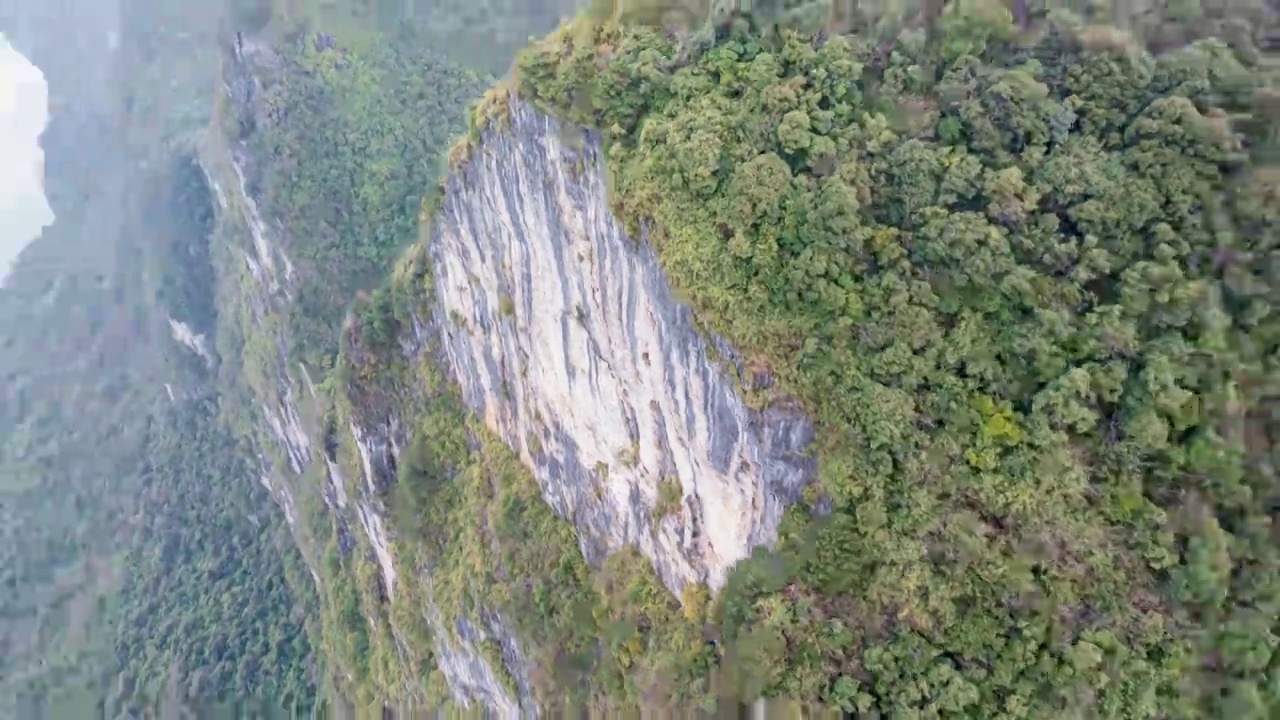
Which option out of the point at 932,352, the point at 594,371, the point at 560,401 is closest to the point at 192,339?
the point at 560,401

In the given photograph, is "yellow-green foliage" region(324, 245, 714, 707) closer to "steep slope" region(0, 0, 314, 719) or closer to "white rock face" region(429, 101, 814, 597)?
"white rock face" region(429, 101, 814, 597)

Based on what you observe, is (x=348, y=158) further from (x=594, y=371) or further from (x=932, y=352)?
(x=932, y=352)

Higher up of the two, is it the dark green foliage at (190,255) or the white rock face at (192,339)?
the dark green foliage at (190,255)

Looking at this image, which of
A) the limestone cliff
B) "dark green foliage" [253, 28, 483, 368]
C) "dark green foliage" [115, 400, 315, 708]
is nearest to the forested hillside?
the limestone cliff

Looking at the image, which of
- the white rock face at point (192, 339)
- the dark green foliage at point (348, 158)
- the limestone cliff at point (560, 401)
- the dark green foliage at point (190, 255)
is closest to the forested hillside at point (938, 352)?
the limestone cliff at point (560, 401)

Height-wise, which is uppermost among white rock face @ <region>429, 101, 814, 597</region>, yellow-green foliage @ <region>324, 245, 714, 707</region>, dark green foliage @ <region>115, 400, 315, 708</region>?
white rock face @ <region>429, 101, 814, 597</region>

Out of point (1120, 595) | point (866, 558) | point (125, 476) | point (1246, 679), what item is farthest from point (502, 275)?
point (125, 476)

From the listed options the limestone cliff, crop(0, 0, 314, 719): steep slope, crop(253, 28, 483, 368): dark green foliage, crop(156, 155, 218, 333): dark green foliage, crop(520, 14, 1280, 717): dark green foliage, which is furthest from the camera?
crop(156, 155, 218, 333): dark green foliage

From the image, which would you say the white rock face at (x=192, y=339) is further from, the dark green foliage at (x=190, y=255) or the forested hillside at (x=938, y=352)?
the forested hillside at (x=938, y=352)
